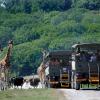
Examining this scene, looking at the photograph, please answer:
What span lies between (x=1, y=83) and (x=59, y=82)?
599 cm

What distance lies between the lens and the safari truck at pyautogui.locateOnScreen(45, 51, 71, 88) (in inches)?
2462

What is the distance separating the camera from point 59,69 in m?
64.0

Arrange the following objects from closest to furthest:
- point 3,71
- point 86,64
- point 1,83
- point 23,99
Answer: point 23,99
point 86,64
point 1,83
point 3,71

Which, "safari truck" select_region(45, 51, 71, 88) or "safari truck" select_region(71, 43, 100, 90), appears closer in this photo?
"safari truck" select_region(71, 43, 100, 90)

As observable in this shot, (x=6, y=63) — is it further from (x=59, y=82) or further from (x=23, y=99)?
(x=23, y=99)

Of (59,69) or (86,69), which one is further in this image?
(59,69)

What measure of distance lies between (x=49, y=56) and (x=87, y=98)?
2580 centimetres

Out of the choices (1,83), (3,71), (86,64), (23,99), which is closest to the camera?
(23,99)

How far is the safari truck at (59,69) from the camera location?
205ft

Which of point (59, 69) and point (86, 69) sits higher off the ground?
point (86, 69)

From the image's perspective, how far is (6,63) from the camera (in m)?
63.7

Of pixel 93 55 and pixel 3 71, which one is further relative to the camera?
pixel 3 71

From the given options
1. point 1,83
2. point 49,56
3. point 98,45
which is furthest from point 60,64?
point 98,45

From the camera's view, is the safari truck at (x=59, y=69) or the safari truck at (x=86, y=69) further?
the safari truck at (x=59, y=69)
